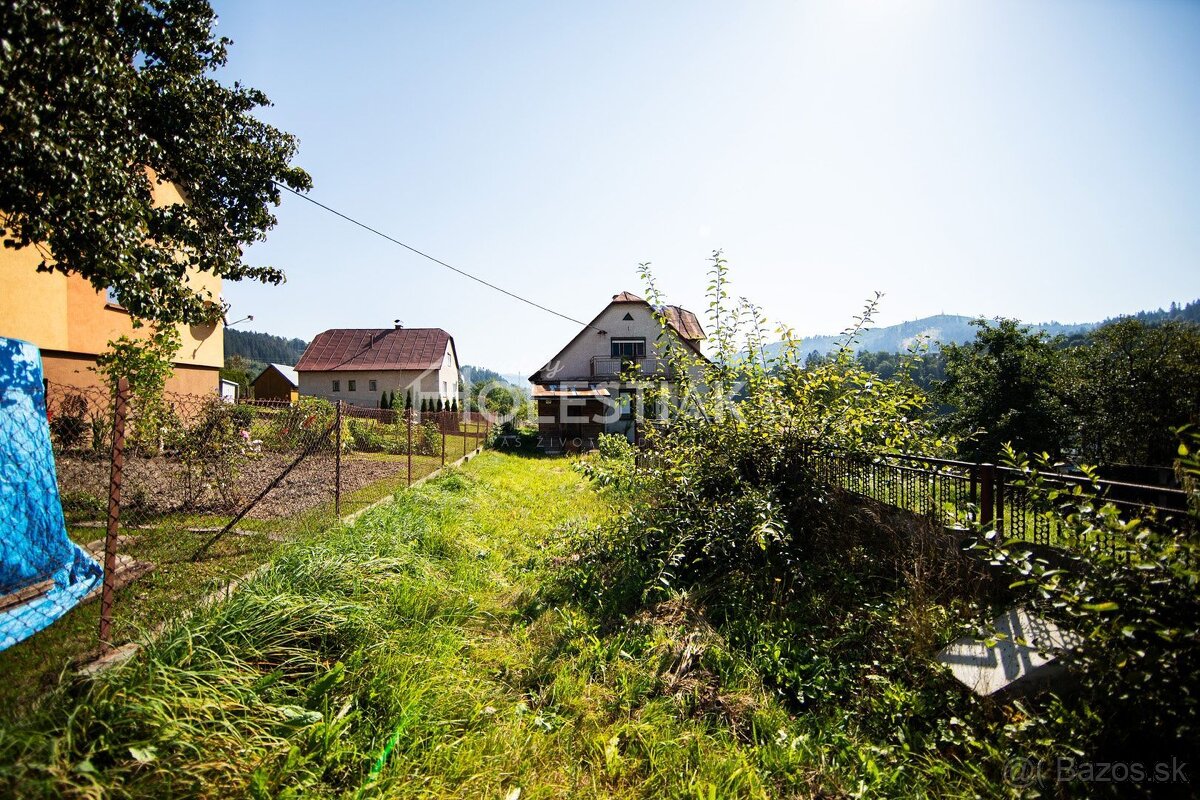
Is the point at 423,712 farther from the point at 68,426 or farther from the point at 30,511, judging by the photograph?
the point at 68,426

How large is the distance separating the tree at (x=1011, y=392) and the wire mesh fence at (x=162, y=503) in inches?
929

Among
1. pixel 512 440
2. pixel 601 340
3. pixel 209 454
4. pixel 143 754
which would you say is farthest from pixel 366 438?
pixel 601 340

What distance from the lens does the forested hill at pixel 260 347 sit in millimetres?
123125

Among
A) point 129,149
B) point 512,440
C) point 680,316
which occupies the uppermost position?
point 680,316

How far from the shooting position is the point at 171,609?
3.68 meters

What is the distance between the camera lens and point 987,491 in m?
4.95

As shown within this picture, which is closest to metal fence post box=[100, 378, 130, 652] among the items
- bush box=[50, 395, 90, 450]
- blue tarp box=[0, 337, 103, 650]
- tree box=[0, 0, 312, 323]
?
blue tarp box=[0, 337, 103, 650]

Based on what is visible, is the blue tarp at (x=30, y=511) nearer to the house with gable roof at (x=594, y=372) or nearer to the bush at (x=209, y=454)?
the bush at (x=209, y=454)

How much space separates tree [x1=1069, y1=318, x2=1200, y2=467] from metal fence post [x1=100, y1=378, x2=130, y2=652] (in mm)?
27341

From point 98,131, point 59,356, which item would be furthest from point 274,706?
point 59,356

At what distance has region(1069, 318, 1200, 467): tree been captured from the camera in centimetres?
1917

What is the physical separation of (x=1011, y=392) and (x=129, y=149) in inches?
1245

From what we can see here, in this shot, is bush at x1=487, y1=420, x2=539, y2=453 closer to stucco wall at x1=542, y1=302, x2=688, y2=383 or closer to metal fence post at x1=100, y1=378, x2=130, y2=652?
stucco wall at x1=542, y1=302, x2=688, y2=383

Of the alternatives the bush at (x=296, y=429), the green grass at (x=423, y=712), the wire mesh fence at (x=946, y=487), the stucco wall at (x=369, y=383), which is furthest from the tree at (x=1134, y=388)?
the stucco wall at (x=369, y=383)
